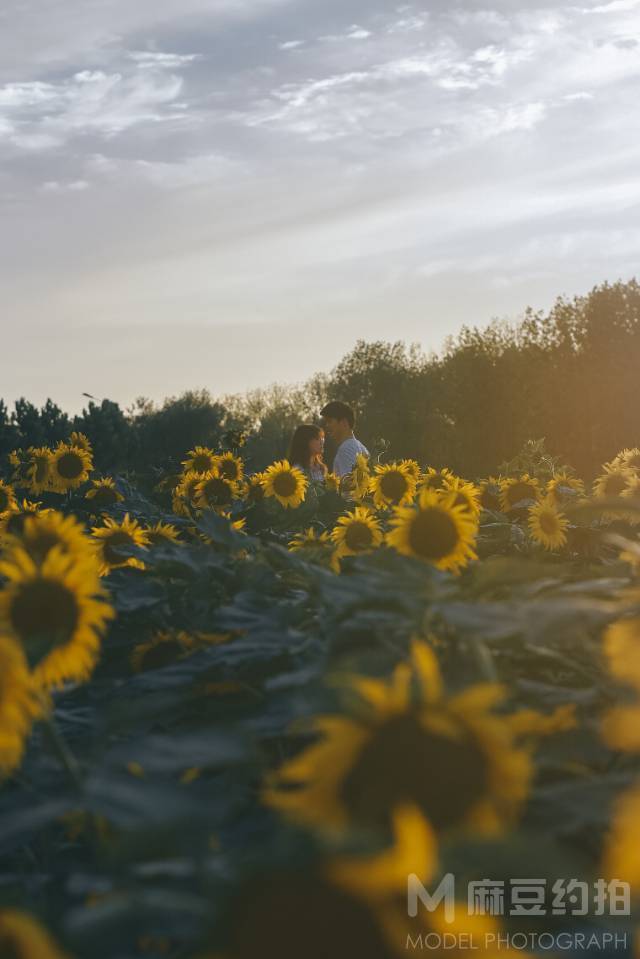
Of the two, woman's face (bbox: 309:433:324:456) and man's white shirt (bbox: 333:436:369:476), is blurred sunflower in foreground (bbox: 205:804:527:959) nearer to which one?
woman's face (bbox: 309:433:324:456)

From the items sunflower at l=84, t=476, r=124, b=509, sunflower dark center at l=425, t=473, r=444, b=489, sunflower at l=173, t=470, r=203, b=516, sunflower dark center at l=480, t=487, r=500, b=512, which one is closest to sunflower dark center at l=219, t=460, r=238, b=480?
sunflower at l=173, t=470, r=203, b=516

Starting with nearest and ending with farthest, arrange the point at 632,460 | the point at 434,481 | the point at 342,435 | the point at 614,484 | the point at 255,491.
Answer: the point at 614,484 < the point at 632,460 < the point at 434,481 < the point at 255,491 < the point at 342,435

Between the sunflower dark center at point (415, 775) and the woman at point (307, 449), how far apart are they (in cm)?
827

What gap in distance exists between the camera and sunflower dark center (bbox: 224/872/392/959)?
37.9 inches

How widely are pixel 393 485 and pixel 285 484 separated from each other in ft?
3.63

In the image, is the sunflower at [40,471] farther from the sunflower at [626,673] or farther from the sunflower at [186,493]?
the sunflower at [626,673]

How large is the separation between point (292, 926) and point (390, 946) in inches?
3.7

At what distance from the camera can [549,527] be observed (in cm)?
561

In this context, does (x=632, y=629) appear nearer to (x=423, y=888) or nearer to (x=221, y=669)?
(x=423, y=888)

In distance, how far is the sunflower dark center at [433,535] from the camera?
305 centimetres

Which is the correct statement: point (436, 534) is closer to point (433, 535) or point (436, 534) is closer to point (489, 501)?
point (433, 535)

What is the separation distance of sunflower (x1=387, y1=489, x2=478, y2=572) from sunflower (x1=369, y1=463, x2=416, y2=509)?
3.38m

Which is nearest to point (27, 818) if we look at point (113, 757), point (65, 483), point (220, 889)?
point (113, 757)

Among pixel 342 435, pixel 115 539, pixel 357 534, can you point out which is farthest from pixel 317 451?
pixel 115 539
